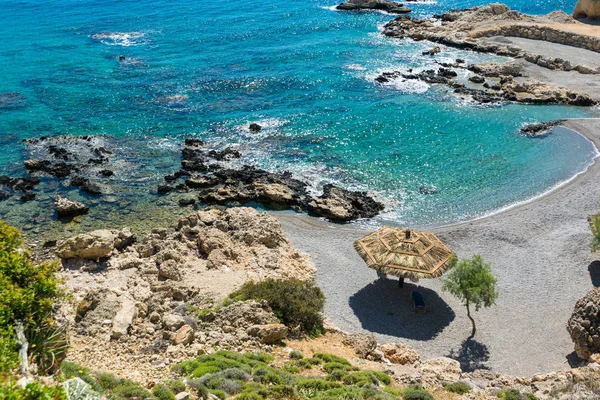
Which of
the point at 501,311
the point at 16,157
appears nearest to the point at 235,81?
the point at 16,157

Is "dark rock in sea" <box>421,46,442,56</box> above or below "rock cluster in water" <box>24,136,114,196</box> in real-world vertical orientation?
above

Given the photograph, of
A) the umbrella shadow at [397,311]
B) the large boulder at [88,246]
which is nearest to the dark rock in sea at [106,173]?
the large boulder at [88,246]

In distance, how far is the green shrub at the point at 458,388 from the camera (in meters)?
21.4

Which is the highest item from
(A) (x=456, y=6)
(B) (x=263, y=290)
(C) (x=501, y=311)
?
(A) (x=456, y=6)

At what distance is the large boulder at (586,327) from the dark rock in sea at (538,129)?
28016mm

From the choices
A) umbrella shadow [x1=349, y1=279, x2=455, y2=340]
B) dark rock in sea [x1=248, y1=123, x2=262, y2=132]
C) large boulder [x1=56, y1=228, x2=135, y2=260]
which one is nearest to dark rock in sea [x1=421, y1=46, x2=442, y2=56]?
dark rock in sea [x1=248, y1=123, x2=262, y2=132]

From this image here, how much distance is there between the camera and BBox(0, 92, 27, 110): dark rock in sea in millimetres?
Answer: 58156

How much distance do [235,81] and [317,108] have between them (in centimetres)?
1271

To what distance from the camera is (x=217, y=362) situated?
2073cm

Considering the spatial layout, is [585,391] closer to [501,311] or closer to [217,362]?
[501,311]

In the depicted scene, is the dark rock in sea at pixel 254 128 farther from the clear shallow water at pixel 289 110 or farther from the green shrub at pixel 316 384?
the green shrub at pixel 316 384

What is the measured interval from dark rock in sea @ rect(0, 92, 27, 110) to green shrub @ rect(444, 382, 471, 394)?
2125 inches

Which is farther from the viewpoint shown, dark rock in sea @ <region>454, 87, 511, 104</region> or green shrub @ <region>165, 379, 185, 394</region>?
dark rock in sea @ <region>454, 87, 511, 104</region>

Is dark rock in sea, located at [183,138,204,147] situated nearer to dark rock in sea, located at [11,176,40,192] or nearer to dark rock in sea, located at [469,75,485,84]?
dark rock in sea, located at [11,176,40,192]
